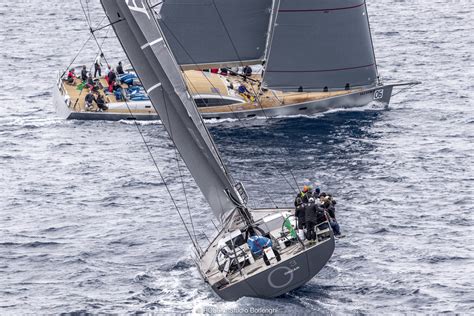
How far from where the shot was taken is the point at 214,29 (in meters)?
71.5

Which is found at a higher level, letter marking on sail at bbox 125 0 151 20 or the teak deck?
letter marking on sail at bbox 125 0 151 20

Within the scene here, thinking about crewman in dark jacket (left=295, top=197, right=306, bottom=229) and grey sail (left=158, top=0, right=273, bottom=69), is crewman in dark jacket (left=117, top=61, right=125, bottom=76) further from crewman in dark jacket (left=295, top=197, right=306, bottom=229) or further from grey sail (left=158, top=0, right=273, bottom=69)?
crewman in dark jacket (left=295, top=197, right=306, bottom=229)

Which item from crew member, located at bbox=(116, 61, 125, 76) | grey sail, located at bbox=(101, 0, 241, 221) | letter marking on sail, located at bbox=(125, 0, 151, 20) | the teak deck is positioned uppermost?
letter marking on sail, located at bbox=(125, 0, 151, 20)

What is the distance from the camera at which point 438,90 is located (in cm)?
7725

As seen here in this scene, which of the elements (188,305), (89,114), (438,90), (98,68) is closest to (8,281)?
(188,305)

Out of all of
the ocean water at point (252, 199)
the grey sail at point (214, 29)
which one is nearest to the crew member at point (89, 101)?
the ocean water at point (252, 199)

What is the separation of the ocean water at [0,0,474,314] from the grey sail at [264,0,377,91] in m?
2.35

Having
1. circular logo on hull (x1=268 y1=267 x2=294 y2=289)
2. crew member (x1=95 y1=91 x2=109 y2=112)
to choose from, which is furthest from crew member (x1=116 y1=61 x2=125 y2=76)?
circular logo on hull (x1=268 y1=267 x2=294 y2=289)

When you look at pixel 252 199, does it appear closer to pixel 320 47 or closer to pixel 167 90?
pixel 167 90

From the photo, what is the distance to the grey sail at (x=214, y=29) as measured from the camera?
7088 centimetres

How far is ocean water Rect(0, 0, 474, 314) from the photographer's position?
147 ft

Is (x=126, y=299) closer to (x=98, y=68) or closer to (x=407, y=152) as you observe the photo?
(x=407, y=152)

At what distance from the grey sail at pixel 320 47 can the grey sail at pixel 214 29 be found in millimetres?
2240

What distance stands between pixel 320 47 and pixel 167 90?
3053 centimetres
